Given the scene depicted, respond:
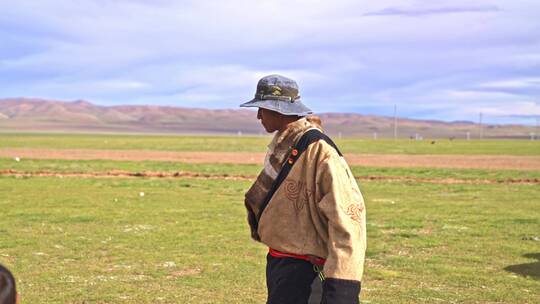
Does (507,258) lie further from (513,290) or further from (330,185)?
(330,185)

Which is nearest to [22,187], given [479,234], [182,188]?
[182,188]

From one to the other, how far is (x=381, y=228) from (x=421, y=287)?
4761 mm

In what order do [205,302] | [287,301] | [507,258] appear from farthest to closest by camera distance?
1. [507,258]
2. [205,302]
3. [287,301]

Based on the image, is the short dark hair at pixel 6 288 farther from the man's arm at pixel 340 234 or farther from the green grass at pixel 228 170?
the green grass at pixel 228 170

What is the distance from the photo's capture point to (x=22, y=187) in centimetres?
2083

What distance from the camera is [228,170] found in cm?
3011

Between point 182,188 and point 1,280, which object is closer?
point 1,280

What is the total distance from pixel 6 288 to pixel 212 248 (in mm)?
8690

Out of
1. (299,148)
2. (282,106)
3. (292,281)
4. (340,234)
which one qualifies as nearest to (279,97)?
(282,106)

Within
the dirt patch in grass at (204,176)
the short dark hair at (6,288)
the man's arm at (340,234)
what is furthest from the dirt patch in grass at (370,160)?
the short dark hair at (6,288)

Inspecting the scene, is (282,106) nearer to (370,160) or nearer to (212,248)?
(212,248)

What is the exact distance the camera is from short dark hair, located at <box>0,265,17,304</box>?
2498mm

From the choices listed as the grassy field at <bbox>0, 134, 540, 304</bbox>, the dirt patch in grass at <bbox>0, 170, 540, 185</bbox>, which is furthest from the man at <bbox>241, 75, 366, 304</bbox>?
the dirt patch in grass at <bbox>0, 170, 540, 185</bbox>

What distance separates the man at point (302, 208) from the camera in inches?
137
